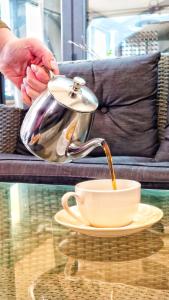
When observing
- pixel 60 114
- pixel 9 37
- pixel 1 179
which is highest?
pixel 9 37

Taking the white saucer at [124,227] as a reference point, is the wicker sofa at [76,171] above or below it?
below

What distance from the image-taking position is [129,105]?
6.19 ft

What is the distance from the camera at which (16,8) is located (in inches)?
103

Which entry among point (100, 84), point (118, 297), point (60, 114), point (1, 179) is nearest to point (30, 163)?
point (1, 179)

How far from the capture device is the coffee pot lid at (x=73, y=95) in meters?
0.64

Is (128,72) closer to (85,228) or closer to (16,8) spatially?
(16,8)

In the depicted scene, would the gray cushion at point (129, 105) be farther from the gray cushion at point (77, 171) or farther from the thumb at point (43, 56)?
the thumb at point (43, 56)

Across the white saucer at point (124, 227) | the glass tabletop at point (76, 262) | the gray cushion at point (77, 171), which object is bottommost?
the gray cushion at point (77, 171)

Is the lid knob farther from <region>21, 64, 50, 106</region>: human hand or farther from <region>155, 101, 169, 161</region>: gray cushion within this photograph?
<region>155, 101, 169, 161</region>: gray cushion

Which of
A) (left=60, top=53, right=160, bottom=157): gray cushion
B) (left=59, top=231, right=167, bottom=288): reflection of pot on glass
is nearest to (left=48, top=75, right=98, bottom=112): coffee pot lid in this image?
(left=59, top=231, right=167, bottom=288): reflection of pot on glass

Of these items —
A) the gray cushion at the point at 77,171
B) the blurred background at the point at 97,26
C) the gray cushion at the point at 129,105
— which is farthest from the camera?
the blurred background at the point at 97,26

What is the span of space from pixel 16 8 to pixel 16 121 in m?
1.05

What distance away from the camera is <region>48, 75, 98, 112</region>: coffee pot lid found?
2.09 ft

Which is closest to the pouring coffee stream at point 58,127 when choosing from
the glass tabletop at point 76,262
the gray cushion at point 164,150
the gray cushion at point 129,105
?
the glass tabletop at point 76,262
